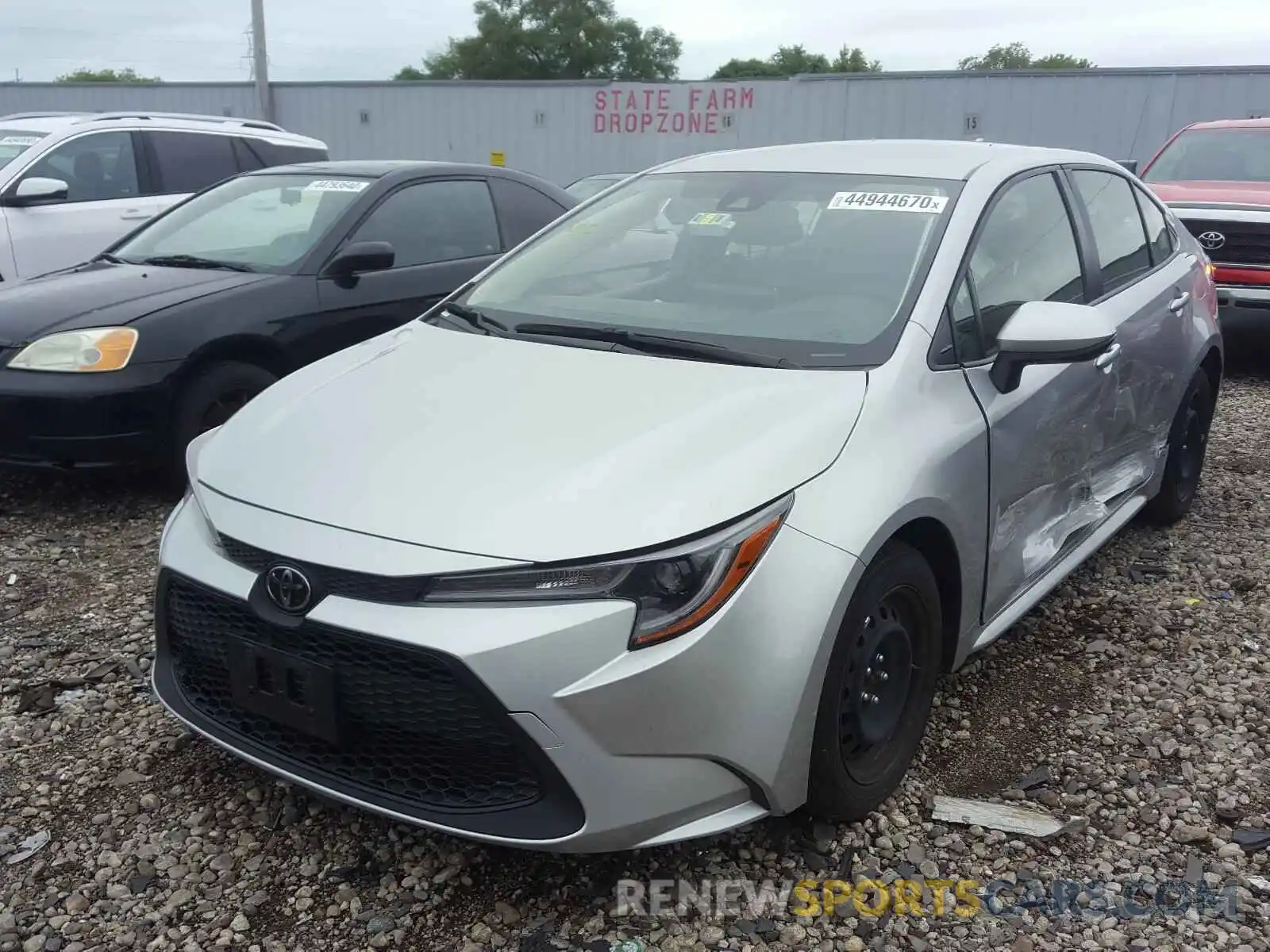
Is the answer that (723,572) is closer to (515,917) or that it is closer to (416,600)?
(416,600)

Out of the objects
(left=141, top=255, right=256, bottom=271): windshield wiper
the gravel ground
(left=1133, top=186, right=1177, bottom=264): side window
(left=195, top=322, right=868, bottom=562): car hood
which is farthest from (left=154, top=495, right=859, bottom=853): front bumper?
(left=141, top=255, right=256, bottom=271): windshield wiper

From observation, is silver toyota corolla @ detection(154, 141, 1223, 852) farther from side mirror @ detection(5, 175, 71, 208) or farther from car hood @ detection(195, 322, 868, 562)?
side mirror @ detection(5, 175, 71, 208)

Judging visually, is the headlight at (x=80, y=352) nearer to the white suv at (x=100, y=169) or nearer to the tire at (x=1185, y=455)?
the white suv at (x=100, y=169)

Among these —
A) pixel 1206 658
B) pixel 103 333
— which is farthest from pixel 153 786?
pixel 1206 658

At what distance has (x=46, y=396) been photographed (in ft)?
14.2

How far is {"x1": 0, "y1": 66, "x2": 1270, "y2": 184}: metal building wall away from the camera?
Result: 17.1 meters

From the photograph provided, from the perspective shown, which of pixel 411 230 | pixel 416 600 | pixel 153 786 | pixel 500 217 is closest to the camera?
pixel 416 600

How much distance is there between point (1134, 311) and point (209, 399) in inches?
142

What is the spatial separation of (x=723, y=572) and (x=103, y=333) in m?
3.36

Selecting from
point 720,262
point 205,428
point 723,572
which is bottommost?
point 205,428

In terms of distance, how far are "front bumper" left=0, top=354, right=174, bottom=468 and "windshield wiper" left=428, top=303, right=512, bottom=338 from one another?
169 cm

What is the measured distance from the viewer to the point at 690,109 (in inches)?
799

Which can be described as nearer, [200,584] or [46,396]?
[200,584]

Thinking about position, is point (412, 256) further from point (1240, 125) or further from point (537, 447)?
point (1240, 125)
